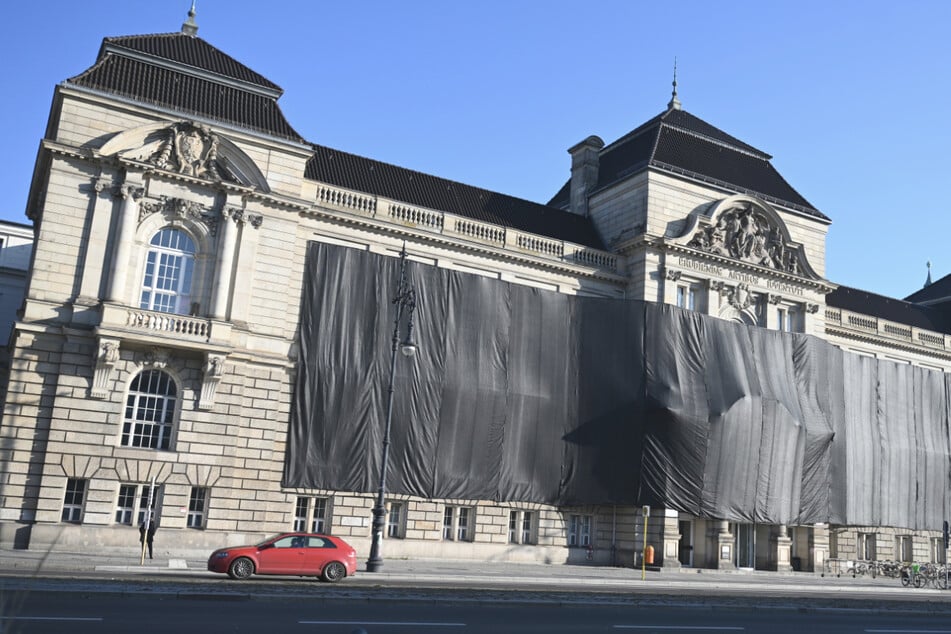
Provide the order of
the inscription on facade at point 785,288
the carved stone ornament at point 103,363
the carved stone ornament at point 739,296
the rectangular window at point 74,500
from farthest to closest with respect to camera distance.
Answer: the inscription on facade at point 785,288 < the carved stone ornament at point 739,296 < the carved stone ornament at point 103,363 < the rectangular window at point 74,500

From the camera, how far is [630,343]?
43062 millimetres

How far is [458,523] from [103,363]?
55.0ft

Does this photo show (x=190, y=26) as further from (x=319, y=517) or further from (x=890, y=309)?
(x=890, y=309)

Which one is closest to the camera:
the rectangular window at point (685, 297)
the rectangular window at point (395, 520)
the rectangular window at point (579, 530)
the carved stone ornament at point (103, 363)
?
the carved stone ornament at point (103, 363)

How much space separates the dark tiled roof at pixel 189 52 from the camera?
3678 cm

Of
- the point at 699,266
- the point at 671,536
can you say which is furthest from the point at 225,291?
the point at 699,266

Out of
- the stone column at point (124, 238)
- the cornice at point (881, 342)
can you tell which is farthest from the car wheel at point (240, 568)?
the cornice at point (881, 342)

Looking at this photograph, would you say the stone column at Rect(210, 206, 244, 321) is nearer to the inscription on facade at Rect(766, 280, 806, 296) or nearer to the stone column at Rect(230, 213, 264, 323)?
the stone column at Rect(230, 213, 264, 323)

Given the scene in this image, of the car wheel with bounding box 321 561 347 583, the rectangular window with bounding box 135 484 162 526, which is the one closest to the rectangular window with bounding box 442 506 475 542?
the rectangular window with bounding box 135 484 162 526

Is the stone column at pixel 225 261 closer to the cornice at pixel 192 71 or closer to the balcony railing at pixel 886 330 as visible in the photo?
the cornice at pixel 192 71

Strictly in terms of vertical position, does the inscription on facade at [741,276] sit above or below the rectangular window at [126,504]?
above

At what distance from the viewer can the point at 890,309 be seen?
210ft

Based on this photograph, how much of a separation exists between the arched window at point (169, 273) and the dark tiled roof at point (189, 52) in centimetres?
779

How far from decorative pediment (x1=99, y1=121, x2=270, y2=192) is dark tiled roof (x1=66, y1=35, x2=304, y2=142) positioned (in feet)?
3.26
